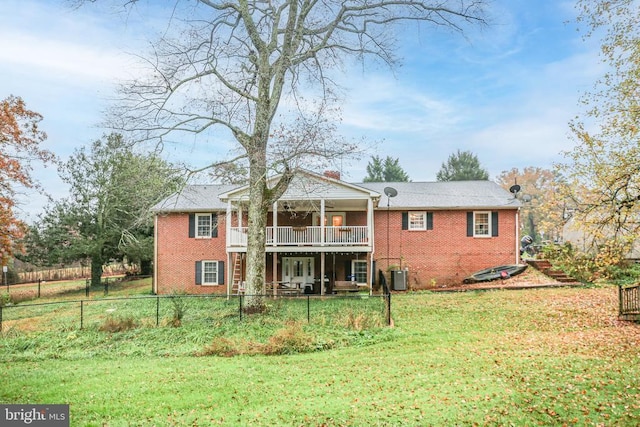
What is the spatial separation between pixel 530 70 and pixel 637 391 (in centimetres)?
1141

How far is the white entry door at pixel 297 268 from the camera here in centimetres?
2391

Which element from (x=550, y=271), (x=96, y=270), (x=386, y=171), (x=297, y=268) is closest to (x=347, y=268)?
(x=297, y=268)

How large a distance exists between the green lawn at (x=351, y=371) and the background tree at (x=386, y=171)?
1589 inches

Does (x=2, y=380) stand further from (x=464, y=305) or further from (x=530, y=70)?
(x=530, y=70)

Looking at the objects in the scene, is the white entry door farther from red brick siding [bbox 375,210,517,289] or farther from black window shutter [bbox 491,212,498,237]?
black window shutter [bbox 491,212,498,237]

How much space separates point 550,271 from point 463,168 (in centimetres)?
3482

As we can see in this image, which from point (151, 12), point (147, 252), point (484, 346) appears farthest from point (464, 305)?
point (147, 252)

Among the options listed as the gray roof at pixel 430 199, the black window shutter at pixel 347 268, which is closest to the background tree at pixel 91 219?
the gray roof at pixel 430 199

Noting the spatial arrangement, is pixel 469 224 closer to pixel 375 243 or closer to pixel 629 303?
pixel 375 243

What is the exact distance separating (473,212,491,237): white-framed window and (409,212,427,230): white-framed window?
8.78 feet

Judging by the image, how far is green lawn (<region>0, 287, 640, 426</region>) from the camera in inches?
267

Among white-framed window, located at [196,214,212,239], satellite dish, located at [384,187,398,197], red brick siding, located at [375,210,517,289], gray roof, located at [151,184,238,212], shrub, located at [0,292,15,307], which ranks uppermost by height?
satellite dish, located at [384,187,398,197]

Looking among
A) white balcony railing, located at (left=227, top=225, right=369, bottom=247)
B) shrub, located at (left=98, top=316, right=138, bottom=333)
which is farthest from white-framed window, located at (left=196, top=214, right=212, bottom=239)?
shrub, located at (left=98, top=316, right=138, bottom=333)

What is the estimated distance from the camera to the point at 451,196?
81.0 ft
